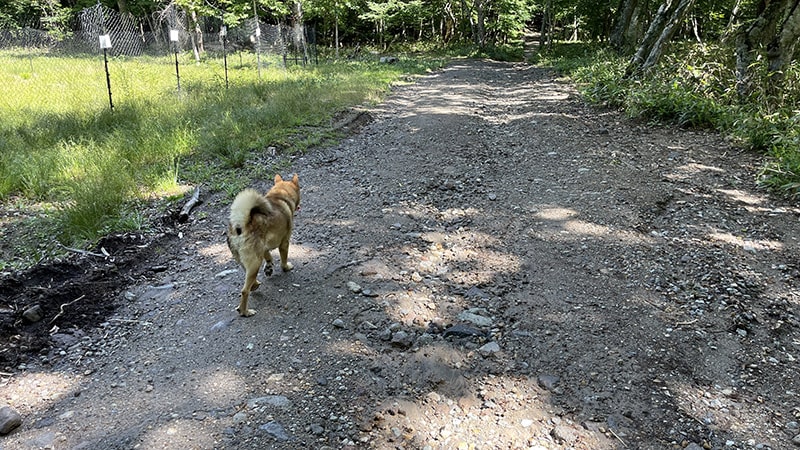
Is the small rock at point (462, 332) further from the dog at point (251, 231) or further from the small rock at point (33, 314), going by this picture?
the small rock at point (33, 314)

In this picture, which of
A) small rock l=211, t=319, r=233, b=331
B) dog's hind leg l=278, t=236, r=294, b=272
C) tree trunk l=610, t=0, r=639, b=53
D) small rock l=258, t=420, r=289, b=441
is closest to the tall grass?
dog's hind leg l=278, t=236, r=294, b=272

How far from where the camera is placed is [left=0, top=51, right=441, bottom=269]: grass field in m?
5.29

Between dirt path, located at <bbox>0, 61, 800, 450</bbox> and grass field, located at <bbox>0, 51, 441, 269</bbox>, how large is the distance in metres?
0.84

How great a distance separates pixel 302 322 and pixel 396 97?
11.0 meters

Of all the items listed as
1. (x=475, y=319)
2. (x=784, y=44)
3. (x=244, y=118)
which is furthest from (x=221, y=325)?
(x=784, y=44)

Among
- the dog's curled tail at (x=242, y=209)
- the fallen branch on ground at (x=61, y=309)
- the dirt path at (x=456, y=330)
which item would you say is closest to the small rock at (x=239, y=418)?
the dirt path at (x=456, y=330)

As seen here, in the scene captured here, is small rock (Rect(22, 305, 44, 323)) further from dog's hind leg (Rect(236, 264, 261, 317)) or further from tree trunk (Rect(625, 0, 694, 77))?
tree trunk (Rect(625, 0, 694, 77))

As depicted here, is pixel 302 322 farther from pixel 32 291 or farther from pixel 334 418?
pixel 32 291

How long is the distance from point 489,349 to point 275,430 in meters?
1.45

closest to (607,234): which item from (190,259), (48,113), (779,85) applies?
(190,259)

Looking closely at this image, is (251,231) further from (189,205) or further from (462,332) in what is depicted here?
(189,205)

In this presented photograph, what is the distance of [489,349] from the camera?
3168mm

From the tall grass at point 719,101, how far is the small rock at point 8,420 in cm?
690

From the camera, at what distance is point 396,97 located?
1352cm
